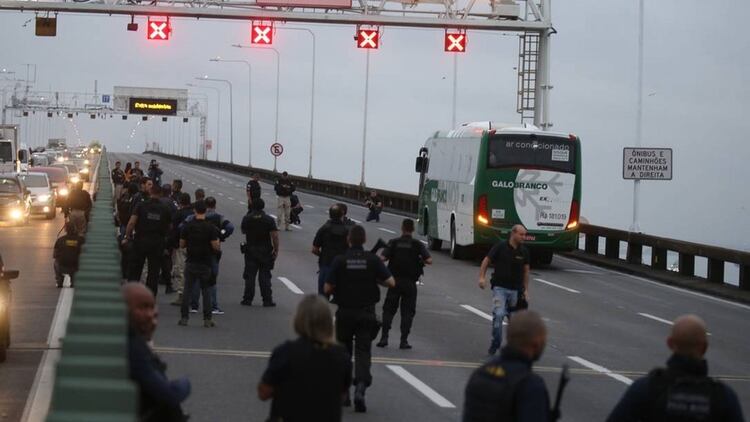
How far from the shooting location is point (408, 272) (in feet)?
58.6

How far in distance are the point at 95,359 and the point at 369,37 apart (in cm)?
3904

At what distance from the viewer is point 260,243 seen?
74.5ft

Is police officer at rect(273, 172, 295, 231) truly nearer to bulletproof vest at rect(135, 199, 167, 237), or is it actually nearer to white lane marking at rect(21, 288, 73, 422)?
white lane marking at rect(21, 288, 73, 422)

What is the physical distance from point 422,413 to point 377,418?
54cm

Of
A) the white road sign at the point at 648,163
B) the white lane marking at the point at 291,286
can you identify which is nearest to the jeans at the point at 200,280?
the white lane marking at the point at 291,286

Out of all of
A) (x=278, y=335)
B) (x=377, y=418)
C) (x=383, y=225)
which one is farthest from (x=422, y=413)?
(x=383, y=225)

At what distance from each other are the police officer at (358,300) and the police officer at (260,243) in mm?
8339

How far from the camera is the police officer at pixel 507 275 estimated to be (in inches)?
706

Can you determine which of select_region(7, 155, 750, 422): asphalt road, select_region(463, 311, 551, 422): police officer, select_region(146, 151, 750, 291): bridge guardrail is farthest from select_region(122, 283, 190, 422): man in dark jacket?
select_region(146, 151, 750, 291): bridge guardrail

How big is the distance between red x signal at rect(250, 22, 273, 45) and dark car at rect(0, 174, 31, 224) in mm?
8427

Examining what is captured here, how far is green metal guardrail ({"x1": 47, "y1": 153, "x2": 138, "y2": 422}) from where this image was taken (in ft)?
17.2

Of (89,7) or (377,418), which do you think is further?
(89,7)

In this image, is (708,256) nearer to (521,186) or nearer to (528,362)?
(521,186)

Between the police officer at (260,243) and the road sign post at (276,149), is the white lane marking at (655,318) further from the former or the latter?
the road sign post at (276,149)
